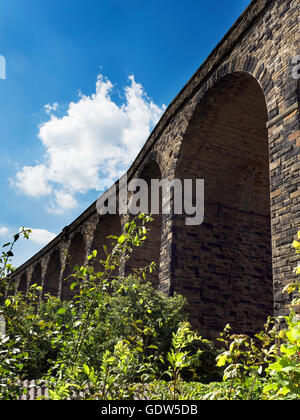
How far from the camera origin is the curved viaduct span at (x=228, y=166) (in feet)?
20.8

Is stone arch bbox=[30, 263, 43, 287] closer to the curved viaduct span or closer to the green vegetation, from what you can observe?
the curved viaduct span

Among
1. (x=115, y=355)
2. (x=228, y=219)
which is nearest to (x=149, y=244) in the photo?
(x=228, y=219)

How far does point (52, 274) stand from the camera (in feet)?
69.6

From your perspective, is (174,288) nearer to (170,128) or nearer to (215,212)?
(215,212)

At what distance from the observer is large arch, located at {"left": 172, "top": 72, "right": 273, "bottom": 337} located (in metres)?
8.00

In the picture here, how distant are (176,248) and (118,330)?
3107mm

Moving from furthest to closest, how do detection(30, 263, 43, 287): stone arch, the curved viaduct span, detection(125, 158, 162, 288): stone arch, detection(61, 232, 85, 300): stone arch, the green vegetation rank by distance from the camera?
detection(30, 263, 43, 287): stone arch → detection(61, 232, 85, 300): stone arch → detection(125, 158, 162, 288): stone arch → the curved viaduct span → the green vegetation

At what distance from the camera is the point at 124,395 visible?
2023 millimetres

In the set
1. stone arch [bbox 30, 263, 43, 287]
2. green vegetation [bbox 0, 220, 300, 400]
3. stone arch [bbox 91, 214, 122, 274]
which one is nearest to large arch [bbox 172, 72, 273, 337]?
green vegetation [bbox 0, 220, 300, 400]

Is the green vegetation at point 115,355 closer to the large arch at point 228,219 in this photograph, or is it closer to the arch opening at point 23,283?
the large arch at point 228,219

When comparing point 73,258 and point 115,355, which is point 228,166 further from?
point 73,258

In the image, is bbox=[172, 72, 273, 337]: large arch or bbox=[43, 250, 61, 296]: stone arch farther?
bbox=[43, 250, 61, 296]: stone arch

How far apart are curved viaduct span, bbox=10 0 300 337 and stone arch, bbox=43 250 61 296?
11181mm
